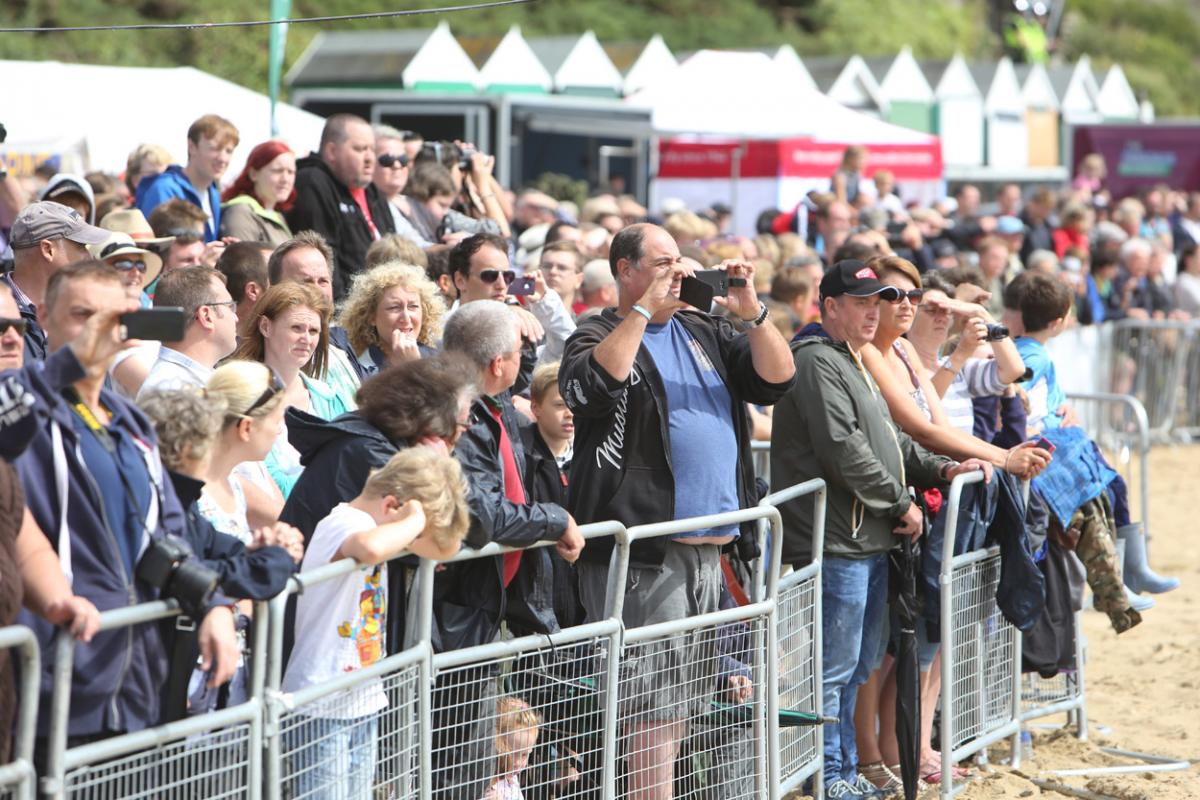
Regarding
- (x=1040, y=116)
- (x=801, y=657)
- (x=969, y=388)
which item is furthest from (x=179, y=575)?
(x=1040, y=116)

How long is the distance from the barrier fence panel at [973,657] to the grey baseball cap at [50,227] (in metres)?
3.09

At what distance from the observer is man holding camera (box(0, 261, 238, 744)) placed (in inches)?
130

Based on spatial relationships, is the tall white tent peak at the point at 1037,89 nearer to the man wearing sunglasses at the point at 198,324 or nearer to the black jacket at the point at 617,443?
the black jacket at the point at 617,443

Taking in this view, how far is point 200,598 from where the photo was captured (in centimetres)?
336

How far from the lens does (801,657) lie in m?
5.48

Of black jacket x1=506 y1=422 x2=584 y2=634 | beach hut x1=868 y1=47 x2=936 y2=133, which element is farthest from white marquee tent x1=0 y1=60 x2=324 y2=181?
beach hut x1=868 y1=47 x2=936 y2=133

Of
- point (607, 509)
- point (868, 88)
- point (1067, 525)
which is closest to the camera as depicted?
point (607, 509)

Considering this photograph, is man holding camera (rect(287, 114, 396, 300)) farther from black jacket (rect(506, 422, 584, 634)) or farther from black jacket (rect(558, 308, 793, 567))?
black jacket (rect(558, 308, 793, 567))

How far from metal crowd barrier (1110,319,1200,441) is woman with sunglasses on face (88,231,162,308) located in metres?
10.4

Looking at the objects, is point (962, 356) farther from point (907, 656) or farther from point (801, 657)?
point (801, 657)

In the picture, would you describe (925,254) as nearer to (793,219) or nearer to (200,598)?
(793,219)

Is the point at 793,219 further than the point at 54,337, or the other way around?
the point at 793,219

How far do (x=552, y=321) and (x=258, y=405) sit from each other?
3040 millimetres

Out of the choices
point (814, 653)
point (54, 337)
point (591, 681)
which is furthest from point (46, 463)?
point (814, 653)
